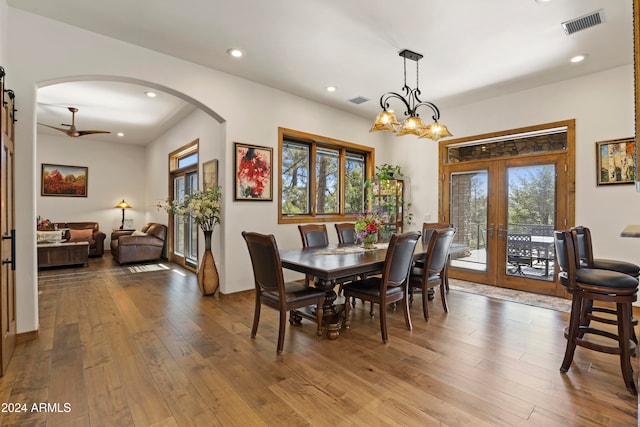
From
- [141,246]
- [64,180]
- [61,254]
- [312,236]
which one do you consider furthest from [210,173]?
[64,180]

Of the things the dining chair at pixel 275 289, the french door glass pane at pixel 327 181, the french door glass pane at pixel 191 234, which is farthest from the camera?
the french door glass pane at pixel 191 234

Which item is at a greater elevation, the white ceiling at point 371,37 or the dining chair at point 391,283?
the white ceiling at point 371,37

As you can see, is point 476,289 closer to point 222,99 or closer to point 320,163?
point 320,163

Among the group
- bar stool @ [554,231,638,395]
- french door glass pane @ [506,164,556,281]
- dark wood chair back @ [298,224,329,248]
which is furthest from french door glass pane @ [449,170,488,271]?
bar stool @ [554,231,638,395]

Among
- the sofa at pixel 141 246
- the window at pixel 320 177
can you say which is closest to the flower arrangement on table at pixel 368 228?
the window at pixel 320 177

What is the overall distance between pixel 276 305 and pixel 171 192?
18.5 ft

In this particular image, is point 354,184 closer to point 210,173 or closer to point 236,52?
point 210,173

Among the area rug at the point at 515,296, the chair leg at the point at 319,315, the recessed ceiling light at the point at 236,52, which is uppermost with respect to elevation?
the recessed ceiling light at the point at 236,52

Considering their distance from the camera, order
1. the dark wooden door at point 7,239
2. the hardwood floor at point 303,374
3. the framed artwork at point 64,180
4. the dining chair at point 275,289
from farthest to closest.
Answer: the framed artwork at point 64,180, the dining chair at point 275,289, the dark wooden door at point 7,239, the hardwood floor at point 303,374

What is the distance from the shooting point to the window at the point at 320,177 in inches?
205

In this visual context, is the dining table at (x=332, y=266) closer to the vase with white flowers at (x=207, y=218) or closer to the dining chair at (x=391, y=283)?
the dining chair at (x=391, y=283)

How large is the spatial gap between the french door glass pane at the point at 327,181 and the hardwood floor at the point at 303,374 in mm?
2605

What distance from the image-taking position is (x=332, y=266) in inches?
104

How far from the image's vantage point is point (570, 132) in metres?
4.29
